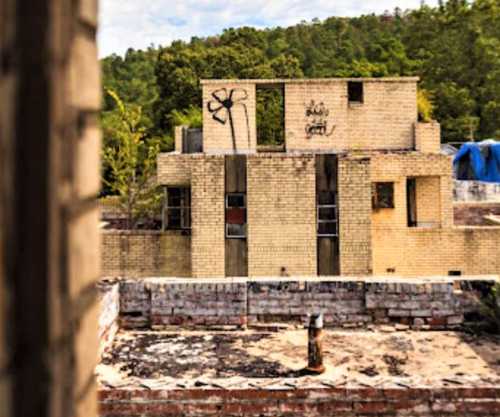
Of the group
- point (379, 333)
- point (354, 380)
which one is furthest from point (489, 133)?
point (354, 380)

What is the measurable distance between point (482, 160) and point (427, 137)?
9.46 m

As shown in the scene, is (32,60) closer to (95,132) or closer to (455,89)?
(95,132)

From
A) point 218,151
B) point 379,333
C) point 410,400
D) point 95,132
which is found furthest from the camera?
point 218,151

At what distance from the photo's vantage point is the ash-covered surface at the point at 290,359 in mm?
6883

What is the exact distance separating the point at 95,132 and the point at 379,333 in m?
8.08

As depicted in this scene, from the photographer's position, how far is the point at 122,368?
7773mm

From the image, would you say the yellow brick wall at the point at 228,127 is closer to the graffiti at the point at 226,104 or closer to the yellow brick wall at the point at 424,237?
the graffiti at the point at 226,104

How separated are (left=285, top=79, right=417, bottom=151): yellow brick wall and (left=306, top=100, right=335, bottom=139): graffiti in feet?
0.27

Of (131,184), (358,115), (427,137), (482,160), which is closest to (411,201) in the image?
(427,137)

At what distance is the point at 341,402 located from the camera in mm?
6559

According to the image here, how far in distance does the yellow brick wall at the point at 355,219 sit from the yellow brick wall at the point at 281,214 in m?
0.74

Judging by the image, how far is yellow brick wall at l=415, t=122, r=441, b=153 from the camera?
1778 centimetres

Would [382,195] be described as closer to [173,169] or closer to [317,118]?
[317,118]

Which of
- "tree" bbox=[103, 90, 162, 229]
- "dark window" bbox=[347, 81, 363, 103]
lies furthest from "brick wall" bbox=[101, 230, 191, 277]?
"dark window" bbox=[347, 81, 363, 103]
